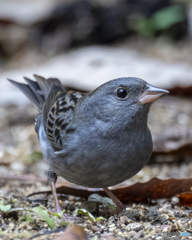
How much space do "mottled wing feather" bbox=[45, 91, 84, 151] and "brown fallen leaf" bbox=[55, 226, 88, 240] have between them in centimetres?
96

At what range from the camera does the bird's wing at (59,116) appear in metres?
3.73

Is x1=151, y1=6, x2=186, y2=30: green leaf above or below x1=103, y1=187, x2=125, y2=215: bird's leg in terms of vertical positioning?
above

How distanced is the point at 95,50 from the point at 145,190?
647 centimetres

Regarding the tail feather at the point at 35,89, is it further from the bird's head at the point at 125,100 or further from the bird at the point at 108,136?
the bird's head at the point at 125,100

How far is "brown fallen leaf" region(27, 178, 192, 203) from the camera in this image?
3934 mm

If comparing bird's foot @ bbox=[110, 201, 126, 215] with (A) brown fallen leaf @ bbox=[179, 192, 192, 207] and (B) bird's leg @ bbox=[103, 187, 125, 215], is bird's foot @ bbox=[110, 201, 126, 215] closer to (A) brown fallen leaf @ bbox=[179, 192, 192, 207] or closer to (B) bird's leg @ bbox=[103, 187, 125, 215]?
(B) bird's leg @ bbox=[103, 187, 125, 215]

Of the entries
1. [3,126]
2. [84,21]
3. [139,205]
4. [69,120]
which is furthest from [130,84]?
[84,21]

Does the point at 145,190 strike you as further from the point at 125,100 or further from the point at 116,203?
the point at 125,100

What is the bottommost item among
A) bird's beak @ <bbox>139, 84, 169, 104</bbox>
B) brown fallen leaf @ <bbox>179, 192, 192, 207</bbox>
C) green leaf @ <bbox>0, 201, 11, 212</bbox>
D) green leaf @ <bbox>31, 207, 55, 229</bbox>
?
brown fallen leaf @ <bbox>179, 192, 192, 207</bbox>

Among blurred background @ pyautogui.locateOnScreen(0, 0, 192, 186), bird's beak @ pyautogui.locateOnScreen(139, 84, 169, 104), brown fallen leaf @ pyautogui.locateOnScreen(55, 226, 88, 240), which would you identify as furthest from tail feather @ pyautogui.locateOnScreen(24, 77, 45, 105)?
brown fallen leaf @ pyautogui.locateOnScreen(55, 226, 88, 240)

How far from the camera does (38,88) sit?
496 centimetres

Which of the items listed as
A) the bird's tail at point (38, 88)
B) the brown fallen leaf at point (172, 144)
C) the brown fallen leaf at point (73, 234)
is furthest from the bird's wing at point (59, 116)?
the brown fallen leaf at point (172, 144)

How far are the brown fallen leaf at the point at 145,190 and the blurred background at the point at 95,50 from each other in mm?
→ 1927

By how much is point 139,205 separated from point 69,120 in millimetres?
1177
